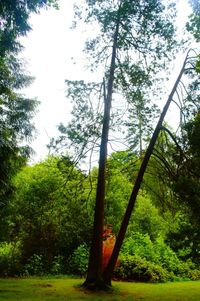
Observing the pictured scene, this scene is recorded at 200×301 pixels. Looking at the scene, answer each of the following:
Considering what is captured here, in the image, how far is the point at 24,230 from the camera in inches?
756

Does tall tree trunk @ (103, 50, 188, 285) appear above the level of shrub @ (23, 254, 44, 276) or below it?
above

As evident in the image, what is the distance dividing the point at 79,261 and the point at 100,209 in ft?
17.5

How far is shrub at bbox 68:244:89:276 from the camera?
56.0 ft

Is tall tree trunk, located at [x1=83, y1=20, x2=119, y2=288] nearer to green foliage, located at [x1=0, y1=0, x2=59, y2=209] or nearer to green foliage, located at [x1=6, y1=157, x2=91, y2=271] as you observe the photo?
green foliage, located at [x1=0, y1=0, x2=59, y2=209]

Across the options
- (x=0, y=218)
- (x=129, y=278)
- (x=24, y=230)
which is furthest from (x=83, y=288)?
(x=24, y=230)

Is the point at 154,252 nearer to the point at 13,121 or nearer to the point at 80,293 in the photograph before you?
the point at 80,293

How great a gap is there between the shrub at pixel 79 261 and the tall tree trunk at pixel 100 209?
4278 mm

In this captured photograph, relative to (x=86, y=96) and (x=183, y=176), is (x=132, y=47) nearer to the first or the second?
(x=86, y=96)

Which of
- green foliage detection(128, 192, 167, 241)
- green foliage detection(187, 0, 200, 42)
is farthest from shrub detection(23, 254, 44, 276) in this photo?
green foliage detection(187, 0, 200, 42)

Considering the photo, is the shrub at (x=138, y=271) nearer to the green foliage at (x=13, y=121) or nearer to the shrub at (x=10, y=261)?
the shrub at (x=10, y=261)

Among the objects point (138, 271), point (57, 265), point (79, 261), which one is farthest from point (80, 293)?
point (57, 265)

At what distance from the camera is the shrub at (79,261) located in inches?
672

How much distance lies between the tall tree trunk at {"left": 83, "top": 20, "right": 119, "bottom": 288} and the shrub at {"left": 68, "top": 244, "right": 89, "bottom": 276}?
4278 millimetres

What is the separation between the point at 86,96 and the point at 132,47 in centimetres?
251
